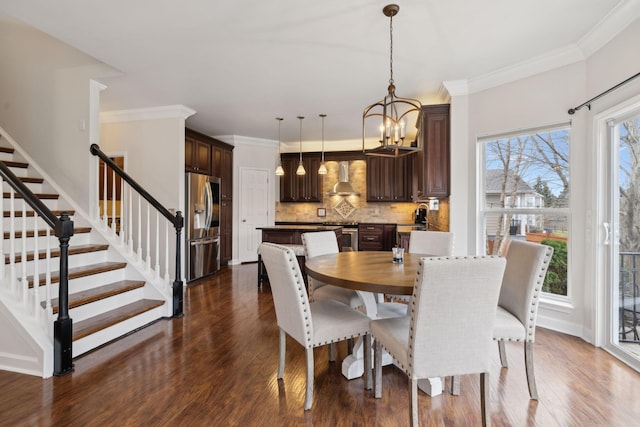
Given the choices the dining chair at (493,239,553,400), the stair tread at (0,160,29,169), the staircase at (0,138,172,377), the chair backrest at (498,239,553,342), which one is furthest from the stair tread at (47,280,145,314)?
the chair backrest at (498,239,553,342)

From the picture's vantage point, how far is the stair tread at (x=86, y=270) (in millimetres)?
2684

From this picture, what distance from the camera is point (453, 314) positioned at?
1.52 metres

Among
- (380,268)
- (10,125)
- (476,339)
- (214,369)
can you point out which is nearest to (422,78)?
(380,268)

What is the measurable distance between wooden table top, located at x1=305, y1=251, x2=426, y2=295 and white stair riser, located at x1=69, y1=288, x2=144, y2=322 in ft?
6.49

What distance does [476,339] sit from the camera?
1.58 m

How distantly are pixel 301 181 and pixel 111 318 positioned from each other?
4940mm

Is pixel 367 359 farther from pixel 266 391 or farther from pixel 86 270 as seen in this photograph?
pixel 86 270

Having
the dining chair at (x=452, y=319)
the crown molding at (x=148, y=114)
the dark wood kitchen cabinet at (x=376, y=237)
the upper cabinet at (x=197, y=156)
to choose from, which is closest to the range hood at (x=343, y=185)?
the dark wood kitchen cabinet at (x=376, y=237)

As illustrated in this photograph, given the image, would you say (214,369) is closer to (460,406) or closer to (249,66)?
(460,406)

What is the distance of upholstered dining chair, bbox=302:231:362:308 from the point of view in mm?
2527

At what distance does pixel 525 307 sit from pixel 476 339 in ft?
2.04

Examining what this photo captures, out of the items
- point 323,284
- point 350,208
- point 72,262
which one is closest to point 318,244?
point 323,284

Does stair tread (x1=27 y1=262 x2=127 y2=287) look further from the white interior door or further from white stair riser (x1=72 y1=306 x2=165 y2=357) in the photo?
the white interior door

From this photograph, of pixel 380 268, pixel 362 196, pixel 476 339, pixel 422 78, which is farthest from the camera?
pixel 362 196
